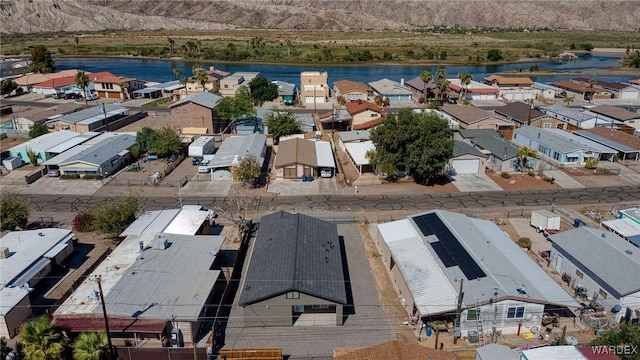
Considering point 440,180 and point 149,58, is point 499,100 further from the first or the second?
point 149,58

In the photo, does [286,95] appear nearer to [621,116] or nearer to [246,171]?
[246,171]

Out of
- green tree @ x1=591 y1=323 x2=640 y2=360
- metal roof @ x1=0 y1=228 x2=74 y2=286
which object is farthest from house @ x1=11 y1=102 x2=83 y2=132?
green tree @ x1=591 y1=323 x2=640 y2=360

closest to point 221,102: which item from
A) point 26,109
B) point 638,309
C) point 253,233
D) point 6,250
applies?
point 253,233

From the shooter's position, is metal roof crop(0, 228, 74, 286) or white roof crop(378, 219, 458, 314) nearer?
white roof crop(378, 219, 458, 314)

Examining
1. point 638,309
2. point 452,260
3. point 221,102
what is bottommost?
point 638,309

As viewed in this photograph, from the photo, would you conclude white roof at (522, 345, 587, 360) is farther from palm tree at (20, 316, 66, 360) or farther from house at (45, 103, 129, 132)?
house at (45, 103, 129, 132)

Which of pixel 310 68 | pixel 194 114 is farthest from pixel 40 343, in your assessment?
pixel 310 68
